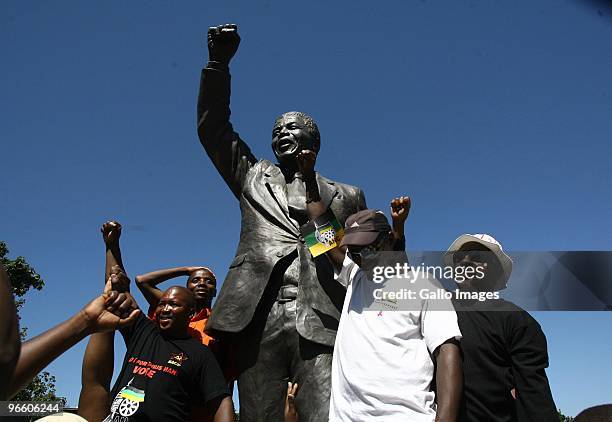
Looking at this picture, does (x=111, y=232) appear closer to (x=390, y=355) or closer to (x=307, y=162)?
(x=307, y=162)

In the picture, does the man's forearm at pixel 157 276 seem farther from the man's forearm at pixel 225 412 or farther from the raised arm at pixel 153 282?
the man's forearm at pixel 225 412

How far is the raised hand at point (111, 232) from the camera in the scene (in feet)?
12.0

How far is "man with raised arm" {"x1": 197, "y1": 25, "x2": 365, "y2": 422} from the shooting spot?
147 inches

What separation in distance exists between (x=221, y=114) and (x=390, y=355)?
250 centimetres

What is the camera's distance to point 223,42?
439 centimetres

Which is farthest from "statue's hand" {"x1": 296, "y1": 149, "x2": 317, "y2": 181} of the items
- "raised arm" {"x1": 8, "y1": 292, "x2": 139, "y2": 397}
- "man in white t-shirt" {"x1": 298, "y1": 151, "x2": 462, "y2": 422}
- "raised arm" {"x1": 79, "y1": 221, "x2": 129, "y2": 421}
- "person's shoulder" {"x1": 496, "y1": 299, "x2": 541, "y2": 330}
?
"raised arm" {"x1": 8, "y1": 292, "x2": 139, "y2": 397}

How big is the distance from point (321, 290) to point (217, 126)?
1532 mm

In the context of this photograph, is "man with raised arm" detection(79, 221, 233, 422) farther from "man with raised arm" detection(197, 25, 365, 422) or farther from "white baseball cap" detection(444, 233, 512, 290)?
"white baseball cap" detection(444, 233, 512, 290)

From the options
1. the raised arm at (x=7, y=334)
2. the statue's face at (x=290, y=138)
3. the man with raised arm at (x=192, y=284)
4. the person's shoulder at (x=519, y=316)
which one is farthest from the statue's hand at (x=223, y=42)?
the raised arm at (x=7, y=334)

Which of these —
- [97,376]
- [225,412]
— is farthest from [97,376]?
[225,412]

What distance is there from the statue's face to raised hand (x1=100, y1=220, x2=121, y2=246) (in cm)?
135

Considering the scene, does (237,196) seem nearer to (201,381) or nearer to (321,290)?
(321,290)

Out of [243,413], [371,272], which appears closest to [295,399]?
[243,413]

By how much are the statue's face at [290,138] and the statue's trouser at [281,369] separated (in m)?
1.05
